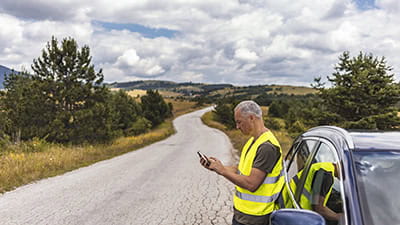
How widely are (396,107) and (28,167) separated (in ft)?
58.7

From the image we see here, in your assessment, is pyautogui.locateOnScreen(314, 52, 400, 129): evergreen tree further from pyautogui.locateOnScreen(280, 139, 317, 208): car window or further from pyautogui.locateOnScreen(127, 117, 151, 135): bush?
pyautogui.locateOnScreen(127, 117, 151, 135): bush

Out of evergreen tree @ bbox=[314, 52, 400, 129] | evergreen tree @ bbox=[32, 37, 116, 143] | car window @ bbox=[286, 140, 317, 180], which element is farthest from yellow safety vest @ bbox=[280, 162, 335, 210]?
evergreen tree @ bbox=[32, 37, 116, 143]

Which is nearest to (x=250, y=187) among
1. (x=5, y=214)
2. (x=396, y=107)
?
(x=5, y=214)

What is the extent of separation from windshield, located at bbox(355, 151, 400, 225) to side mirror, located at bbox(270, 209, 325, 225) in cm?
25

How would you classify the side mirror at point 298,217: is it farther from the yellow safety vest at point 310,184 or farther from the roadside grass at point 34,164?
the roadside grass at point 34,164

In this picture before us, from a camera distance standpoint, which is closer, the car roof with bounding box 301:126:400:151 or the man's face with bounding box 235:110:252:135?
the car roof with bounding box 301:126:400:151

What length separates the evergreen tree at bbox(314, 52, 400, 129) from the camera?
1680 centimetres

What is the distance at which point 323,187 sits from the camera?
Answer: 232 centimetres

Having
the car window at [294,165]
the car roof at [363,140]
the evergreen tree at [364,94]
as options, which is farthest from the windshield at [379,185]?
the evergreen tree at [364,94]

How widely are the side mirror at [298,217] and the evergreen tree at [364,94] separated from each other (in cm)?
1643

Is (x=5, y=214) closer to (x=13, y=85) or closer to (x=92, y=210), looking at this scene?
(x=92, y=210)

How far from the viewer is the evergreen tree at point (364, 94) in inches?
661

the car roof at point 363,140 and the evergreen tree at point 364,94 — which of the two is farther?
the evergreen tree at point 364,94

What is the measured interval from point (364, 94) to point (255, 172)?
17350 mm
